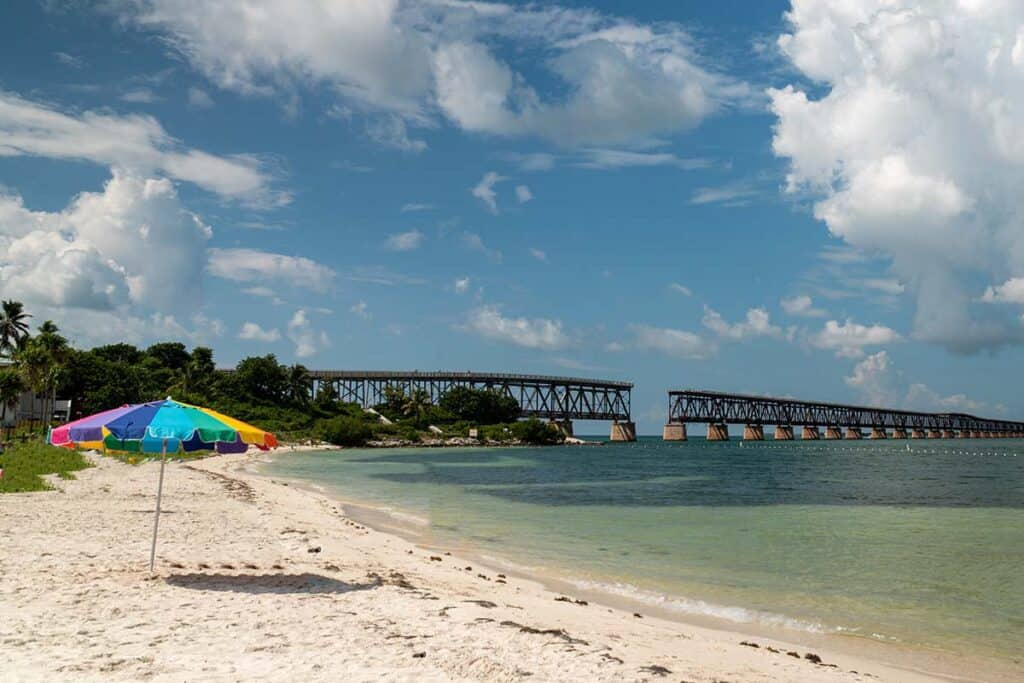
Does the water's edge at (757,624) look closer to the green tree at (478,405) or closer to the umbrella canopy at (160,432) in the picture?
the umbrella canopy at (160,432)

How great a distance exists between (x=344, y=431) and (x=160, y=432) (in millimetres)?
109143

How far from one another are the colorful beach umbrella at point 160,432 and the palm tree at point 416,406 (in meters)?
136

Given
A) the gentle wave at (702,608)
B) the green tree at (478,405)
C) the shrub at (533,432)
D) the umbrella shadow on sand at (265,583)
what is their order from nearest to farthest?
the umbrella shadow on sand at (265,583)
the gentle wave at (702,608)
the shrub at (533,432)
the green tree at (478,405)

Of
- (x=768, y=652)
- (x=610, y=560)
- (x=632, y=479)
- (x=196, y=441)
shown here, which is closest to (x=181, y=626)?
(x=196, y=441)

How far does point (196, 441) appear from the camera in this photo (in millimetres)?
11234

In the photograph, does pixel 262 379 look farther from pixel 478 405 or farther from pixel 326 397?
pixel 478 405

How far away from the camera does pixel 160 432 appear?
11102 mm

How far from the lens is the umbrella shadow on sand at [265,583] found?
1208 cm

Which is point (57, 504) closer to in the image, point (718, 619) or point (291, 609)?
point (291, 609)

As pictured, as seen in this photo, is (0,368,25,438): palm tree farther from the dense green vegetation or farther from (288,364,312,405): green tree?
(288,364,312,405): green tree

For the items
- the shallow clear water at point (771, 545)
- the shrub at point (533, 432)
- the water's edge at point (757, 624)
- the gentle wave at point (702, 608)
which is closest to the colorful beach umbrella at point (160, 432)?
the water's edge at point (757, 624)

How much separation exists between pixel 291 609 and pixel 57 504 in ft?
51.0

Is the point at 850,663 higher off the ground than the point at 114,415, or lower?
lower

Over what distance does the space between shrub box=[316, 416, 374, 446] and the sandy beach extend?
→ 101 m
